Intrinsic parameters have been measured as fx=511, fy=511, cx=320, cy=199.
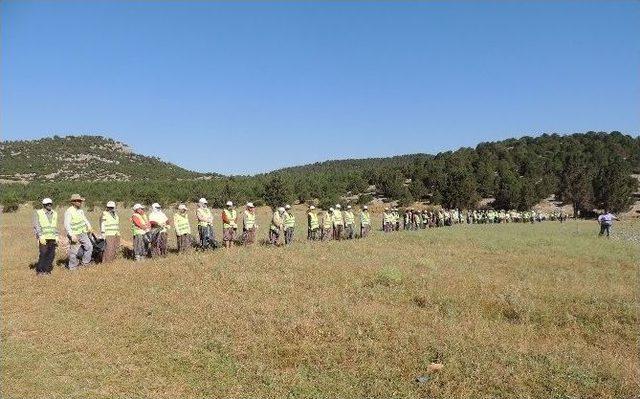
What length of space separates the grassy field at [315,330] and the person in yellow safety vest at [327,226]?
8861 millimetres

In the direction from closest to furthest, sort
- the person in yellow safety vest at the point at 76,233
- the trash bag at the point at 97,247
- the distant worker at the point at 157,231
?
the person in yellow safety vest at the point at 76,233, the trash bag at the point at 97,247, the distant worker at the point at 157,231

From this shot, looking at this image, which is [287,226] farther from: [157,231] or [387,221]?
[387,221]

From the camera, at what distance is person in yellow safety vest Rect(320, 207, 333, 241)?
78.7ft

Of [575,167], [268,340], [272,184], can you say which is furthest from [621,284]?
[575,167]

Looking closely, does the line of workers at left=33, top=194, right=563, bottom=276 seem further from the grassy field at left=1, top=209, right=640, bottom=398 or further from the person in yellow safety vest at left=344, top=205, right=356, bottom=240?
the grassy field at left=1, top=209, right=640, bottom=398

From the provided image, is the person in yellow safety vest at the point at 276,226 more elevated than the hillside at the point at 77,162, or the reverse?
the hillside at the point at 77,162

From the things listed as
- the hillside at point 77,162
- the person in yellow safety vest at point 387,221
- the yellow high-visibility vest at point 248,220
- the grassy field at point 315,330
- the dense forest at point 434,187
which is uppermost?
the hillside at point 77,162

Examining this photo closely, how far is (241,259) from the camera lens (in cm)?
1485

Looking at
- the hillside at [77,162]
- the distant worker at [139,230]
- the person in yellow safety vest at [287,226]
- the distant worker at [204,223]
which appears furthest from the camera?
the hillside at [77,162]

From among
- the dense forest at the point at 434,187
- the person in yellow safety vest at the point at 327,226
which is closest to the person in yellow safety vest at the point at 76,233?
the person in yellow safety vest at the point at 327,226

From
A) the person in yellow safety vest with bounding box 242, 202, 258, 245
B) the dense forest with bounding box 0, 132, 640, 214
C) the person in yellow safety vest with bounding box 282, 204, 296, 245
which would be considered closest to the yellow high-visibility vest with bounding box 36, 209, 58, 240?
the person in yellow safety vest with bounding box 242, 202, 258, 245

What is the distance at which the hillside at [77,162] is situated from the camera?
103000mm

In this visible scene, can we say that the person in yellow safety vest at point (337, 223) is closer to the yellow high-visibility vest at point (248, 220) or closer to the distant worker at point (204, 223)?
the yellow high-visibility vest at point (248, 220)

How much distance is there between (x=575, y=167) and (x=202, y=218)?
62.4 meters
